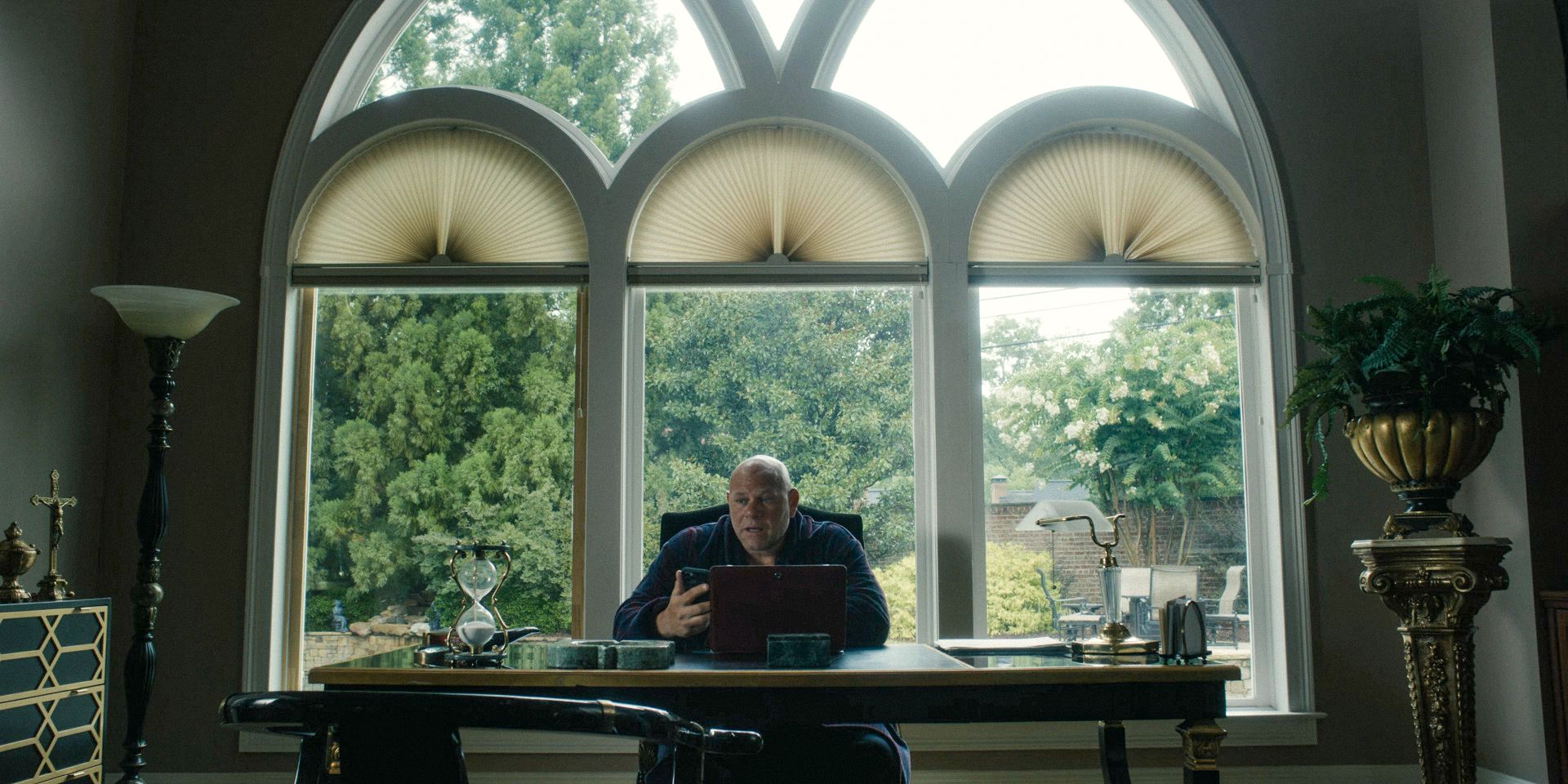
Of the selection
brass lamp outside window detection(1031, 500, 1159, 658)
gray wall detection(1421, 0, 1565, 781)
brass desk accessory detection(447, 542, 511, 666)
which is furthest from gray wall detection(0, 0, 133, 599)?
gray wall detection(1421, 0, 1565, 781)

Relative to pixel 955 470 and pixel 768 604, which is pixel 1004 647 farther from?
pixel 955 470

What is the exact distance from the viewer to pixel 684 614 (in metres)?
2.67

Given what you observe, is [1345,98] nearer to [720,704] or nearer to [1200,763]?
[1200,763]

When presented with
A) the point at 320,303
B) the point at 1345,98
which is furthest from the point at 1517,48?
the point at 320,303

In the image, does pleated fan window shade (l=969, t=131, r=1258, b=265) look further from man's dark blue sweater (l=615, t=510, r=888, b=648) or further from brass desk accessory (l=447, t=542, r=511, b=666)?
brass desk accessory (l=447, t=542, r=511, b=666)

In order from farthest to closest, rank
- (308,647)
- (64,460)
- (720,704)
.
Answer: (308,647)
(64,460)
(720,704)

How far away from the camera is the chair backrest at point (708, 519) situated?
11.2 ft

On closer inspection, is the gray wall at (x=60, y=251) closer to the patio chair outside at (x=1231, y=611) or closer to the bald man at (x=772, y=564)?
the bald man at (x=772, y=564)

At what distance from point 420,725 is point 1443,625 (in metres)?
3.29

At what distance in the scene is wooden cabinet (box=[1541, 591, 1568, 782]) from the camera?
3467 mm

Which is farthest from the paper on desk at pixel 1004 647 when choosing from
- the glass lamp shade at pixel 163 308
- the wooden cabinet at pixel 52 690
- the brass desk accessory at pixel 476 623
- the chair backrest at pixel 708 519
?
the glass lamp shade at pixel 163 308

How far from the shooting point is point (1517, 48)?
392 centimetres

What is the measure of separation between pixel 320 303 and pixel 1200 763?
345 centimetres


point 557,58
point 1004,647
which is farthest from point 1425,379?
point 557,58
